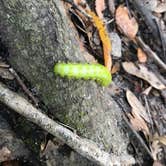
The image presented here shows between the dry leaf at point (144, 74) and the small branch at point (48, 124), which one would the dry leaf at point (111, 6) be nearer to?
the dry leaf at point (144, 74)

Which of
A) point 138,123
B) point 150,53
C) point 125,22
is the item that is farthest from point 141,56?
point 138,123

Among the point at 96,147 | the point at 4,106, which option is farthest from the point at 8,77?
the point at 96,147

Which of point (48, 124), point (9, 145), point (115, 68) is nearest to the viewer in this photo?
point (48, 124)

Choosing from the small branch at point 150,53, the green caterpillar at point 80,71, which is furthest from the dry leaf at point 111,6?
the green caterpillar at point 80,71

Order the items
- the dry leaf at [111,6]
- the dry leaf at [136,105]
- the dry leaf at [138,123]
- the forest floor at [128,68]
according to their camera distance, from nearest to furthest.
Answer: the forest floor at [128,68]
the dry leaf at [138,123]
the dry leaf at [136,105]
the dry leaf at [111,6]

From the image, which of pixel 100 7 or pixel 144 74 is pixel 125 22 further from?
pixel 144 74
